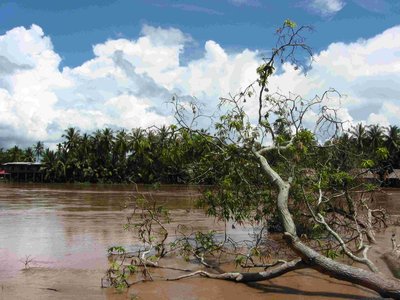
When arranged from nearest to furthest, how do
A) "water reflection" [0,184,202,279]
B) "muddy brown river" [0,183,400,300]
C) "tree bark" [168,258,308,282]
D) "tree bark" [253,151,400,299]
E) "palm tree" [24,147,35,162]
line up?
"tree bark" [253,151,400,299] < "tree bark" [168,258,308,282] < "muddy brown river" [0,183,400,300] < "water reflection" [0,184,202,279] < "palm tree" [24,147,35,162]

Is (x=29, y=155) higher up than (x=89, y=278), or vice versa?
(x=29, y=155)

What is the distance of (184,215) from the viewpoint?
22.5m

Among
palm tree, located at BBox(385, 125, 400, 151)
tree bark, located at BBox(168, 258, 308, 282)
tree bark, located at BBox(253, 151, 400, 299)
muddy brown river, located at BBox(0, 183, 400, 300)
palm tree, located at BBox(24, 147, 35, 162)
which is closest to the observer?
tree bark, located at BBox(253, 151, 400, 299)

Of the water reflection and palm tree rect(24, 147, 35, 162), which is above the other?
palm tree rect(24, 147, 35, 162)

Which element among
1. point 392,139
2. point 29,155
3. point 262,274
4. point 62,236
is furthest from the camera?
point 29,155

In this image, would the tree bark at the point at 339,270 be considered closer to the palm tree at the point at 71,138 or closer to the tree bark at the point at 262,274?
the tree bark at the point at 262,274

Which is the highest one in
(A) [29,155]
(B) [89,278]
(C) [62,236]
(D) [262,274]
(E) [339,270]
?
(A) [29,155]

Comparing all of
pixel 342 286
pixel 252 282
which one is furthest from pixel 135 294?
pixel 342 286

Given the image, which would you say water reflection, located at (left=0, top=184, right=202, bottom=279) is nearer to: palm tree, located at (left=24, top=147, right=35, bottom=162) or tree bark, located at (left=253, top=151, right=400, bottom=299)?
tree bark, located at (left=253, top=151, right=400, bottom=299)

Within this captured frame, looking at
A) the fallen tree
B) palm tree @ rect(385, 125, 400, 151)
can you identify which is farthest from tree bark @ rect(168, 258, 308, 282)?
palm tree @ rect(385, 125, 400, 151)

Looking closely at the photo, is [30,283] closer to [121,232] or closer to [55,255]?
[55,255]

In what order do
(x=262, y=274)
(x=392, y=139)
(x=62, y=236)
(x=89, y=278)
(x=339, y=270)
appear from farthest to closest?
1. (x=392, y=139)
2. (x=62, y=236)
3. (x=89, y=278)
4. (x=262, y=274)
5. (x=339, y=270)

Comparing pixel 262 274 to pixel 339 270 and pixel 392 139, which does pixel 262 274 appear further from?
pixel 392 139

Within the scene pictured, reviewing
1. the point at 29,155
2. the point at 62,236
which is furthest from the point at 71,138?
the point at 62,236
